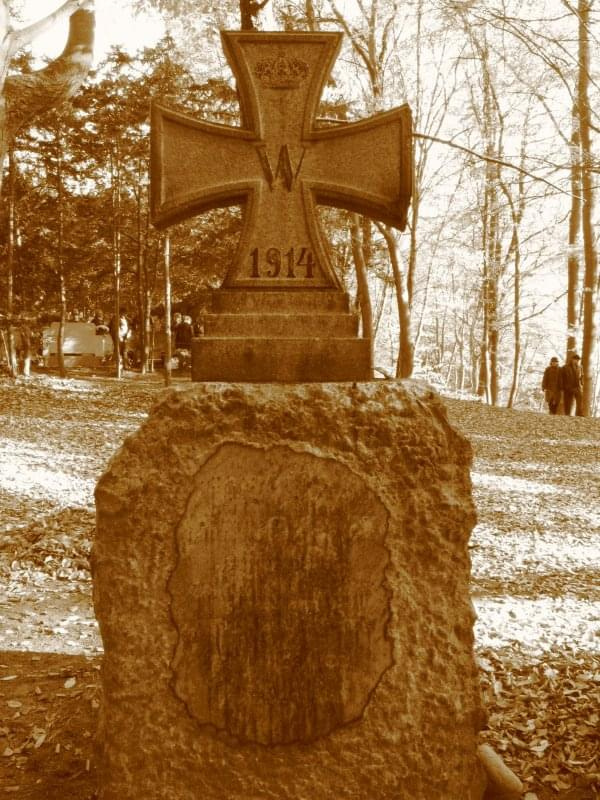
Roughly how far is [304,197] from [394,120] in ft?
1.66

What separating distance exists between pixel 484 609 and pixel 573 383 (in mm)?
12912

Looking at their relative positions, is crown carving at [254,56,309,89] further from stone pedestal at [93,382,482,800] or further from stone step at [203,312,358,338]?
stone pedestal at [93,382,482,800]

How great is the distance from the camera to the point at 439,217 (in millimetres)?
21906

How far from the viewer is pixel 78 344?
2470 centimetres

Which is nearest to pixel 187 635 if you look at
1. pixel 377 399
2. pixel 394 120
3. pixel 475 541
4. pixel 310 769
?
pixel 310 769

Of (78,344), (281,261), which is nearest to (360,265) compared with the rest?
(78,344)

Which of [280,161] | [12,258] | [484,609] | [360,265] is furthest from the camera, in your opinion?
[360,265]

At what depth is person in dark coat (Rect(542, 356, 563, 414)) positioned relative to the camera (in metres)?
17.2

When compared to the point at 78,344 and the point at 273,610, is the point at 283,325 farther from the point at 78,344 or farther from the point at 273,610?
the point at 78,344

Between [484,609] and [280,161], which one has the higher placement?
[280,161]

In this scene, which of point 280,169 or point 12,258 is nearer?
point 280,169

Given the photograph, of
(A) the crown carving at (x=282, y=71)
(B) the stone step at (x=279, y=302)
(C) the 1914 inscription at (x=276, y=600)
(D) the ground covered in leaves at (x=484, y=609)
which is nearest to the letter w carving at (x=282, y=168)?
(A) the crown carving at (x=282, y=71)

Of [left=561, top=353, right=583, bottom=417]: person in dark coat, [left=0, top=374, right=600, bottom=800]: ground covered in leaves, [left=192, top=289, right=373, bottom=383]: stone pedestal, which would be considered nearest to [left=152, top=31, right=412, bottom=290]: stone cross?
[left=192, top=289, right=373, bottom=383]: stone pedestal

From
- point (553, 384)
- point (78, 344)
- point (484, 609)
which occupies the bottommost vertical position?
point (484, 609)
